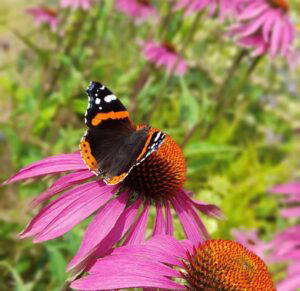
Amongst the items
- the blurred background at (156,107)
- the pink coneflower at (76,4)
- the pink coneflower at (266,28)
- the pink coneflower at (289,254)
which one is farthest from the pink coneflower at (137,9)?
the pink coneflower at (289,254)

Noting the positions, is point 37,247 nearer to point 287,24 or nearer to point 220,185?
point 220,185

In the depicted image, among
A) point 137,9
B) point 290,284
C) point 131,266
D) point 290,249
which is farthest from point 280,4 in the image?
point 131,266

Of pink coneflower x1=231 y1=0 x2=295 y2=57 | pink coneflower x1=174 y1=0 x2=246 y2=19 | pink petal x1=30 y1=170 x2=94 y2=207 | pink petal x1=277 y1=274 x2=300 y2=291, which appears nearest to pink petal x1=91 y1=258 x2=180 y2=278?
pink petal x1=30 y1=170 x2=94 y2=207

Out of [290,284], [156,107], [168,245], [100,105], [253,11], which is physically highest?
[253,11]

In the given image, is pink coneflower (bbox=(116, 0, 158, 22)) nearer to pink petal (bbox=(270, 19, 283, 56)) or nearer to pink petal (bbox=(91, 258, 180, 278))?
pink petal (bbox=(270, 19, 283, 56))

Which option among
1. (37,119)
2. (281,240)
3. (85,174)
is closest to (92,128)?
(85,174)

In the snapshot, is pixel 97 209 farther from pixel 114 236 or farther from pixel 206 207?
pixel 206 207

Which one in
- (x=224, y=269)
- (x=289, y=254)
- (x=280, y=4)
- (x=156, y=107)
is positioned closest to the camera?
(x=224, y=269)
